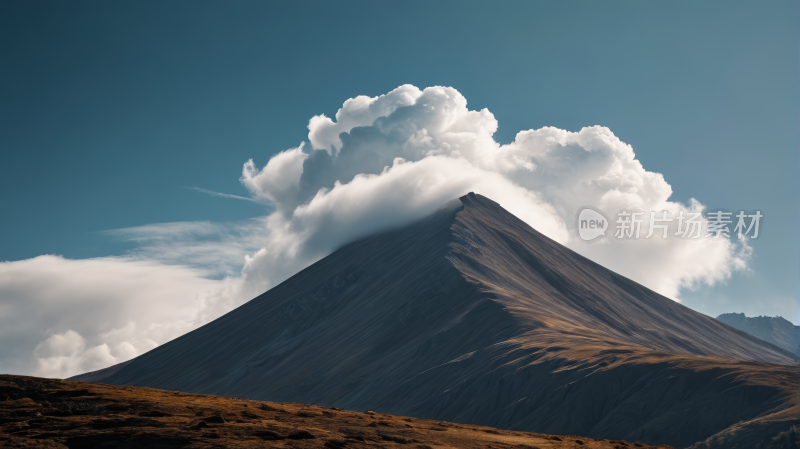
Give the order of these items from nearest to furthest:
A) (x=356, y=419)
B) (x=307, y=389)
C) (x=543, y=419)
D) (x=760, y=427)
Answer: (x=356, y=419) < (x=760, y=427) < (x=543, y=419) < (x=307, y=389)

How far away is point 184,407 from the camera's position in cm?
5578

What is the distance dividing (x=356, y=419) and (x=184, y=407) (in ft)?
57.6

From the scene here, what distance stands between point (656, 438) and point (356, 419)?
58.0 m

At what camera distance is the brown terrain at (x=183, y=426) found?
140 ft

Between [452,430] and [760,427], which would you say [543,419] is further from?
[452,430]

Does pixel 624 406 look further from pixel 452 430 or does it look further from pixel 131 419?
pixel 131 419

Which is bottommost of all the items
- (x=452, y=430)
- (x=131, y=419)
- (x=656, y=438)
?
(x=656, y=438)

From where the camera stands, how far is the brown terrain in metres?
42.7

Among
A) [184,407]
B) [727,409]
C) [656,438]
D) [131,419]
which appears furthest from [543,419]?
[131,419]

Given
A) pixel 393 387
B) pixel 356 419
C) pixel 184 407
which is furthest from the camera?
pixel 393 387

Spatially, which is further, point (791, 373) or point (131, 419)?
point (791, 373)

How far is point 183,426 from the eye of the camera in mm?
46906

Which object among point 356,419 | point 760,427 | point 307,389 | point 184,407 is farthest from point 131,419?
point 307,389

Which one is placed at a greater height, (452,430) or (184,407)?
(184,407)
